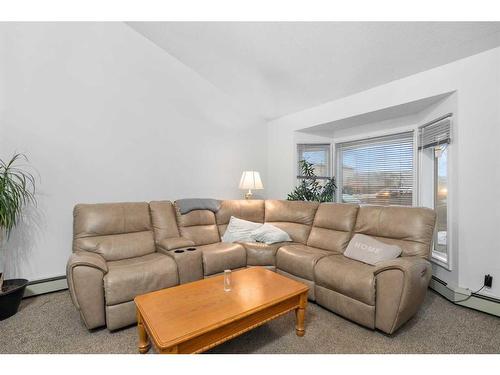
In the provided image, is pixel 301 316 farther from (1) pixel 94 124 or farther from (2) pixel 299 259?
(1) pixel 94 124

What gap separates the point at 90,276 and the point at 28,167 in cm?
163

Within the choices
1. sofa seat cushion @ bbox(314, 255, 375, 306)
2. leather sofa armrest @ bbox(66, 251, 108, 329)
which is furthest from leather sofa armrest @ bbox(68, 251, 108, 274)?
sofa seat cushion @ bbox(314, 255, 375, 306)

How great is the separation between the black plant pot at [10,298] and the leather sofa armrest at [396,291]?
308 centimetres

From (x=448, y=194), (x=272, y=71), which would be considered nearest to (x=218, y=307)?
(x=448, y=194)

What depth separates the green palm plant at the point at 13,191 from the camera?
7.19 feet

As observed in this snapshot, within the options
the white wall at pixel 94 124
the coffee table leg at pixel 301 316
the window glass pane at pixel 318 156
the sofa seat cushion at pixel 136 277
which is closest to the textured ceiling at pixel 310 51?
the white wall at pixel 94 124

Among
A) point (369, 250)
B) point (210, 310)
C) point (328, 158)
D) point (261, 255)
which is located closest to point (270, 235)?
point (261, 255)

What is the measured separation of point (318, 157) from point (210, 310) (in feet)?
11.4

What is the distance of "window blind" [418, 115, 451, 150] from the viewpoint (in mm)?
2608

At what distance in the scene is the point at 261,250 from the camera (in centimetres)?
290

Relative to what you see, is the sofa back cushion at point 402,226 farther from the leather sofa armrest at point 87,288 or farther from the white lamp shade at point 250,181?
the leather sofa armrest at point 87,288

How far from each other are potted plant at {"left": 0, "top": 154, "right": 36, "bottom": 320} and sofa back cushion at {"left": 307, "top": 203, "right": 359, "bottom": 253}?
9.80 feet

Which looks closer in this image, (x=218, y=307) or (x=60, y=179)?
(x=218, y=307)

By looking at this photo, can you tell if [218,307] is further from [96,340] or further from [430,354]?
[430,354]
